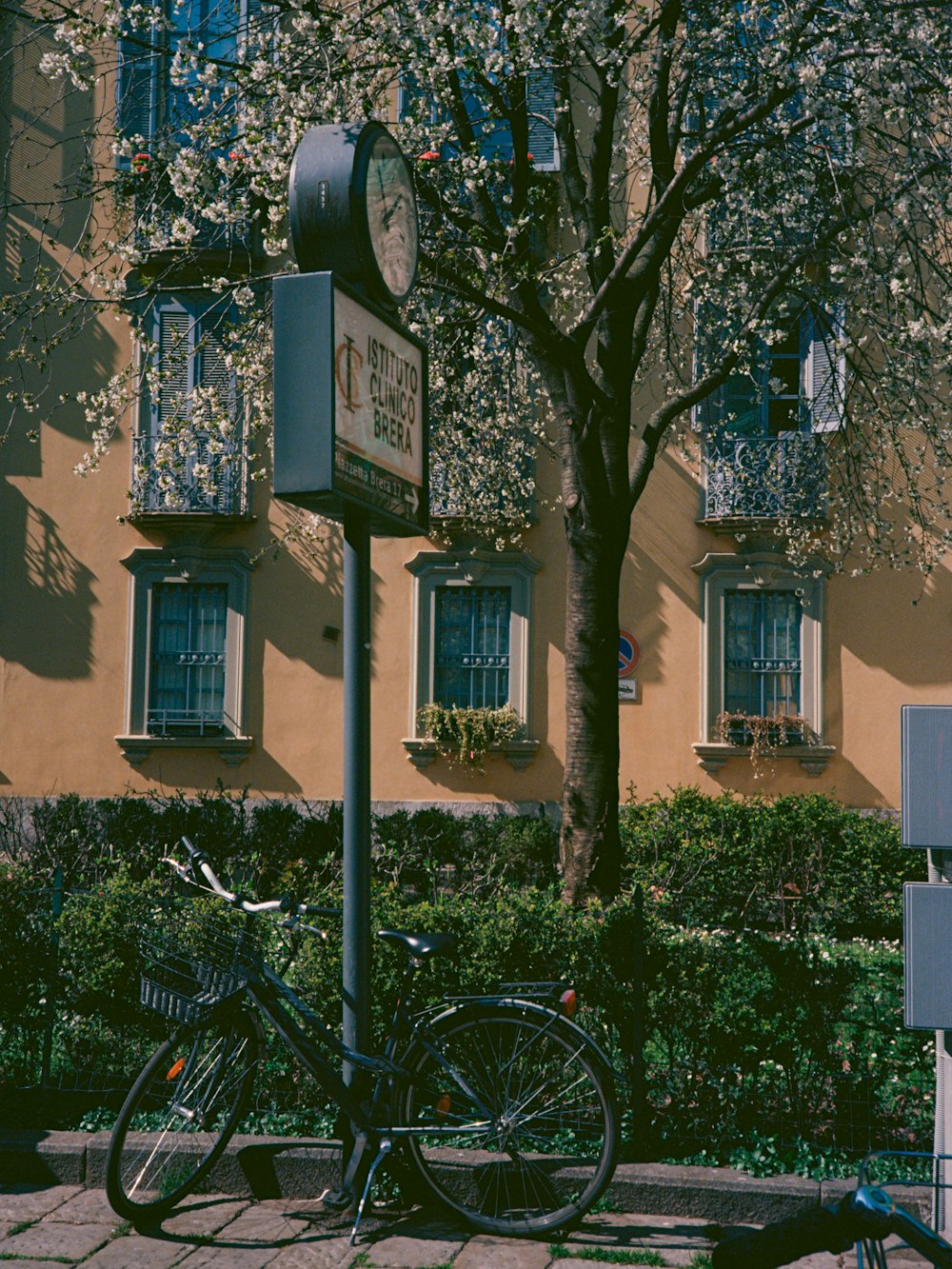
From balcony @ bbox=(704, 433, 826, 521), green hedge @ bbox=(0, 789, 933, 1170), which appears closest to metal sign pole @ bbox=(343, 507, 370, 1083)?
green hedge @ bbox=(0, 789, 933, 1170)

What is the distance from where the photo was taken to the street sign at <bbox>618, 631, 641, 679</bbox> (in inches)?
637

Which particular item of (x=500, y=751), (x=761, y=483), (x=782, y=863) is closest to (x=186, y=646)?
(x=500, y=751)

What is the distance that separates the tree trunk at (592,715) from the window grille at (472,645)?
29.6 feet

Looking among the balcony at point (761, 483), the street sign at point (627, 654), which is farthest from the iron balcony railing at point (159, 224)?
the street sign at point (627, 654)

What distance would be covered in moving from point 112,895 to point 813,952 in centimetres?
301

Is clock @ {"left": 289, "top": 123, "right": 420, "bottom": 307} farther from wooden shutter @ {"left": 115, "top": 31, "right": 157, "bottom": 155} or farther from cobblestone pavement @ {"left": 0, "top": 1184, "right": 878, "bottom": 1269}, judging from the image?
wooden shutter @ {"left": 115, "top": 31, "right": 157, "bottom": 155}

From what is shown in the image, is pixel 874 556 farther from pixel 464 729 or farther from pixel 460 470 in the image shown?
pixel 464 729

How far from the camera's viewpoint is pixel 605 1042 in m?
5.20

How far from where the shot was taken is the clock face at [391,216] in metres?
4.66

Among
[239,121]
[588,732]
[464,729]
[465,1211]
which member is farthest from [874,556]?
[465,1211]

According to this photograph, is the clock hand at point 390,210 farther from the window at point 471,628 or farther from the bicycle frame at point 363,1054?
the window at point 471,628

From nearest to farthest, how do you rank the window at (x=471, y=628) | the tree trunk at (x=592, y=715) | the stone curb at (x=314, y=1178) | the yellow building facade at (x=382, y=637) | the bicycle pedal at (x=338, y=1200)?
the bicycle pedal at (x=338, y=1200), the stone curb at (x=314, y=1178), the tree trunk at (x=592, y=715), the yellow building facade at (x=382, y=637), the window at (x=471, y=628)

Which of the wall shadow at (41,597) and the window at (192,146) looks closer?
the window at (192,146)

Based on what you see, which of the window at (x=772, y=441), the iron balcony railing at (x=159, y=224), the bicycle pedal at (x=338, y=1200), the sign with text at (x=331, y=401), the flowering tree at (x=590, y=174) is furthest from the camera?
the window at (x=772, y=441)
